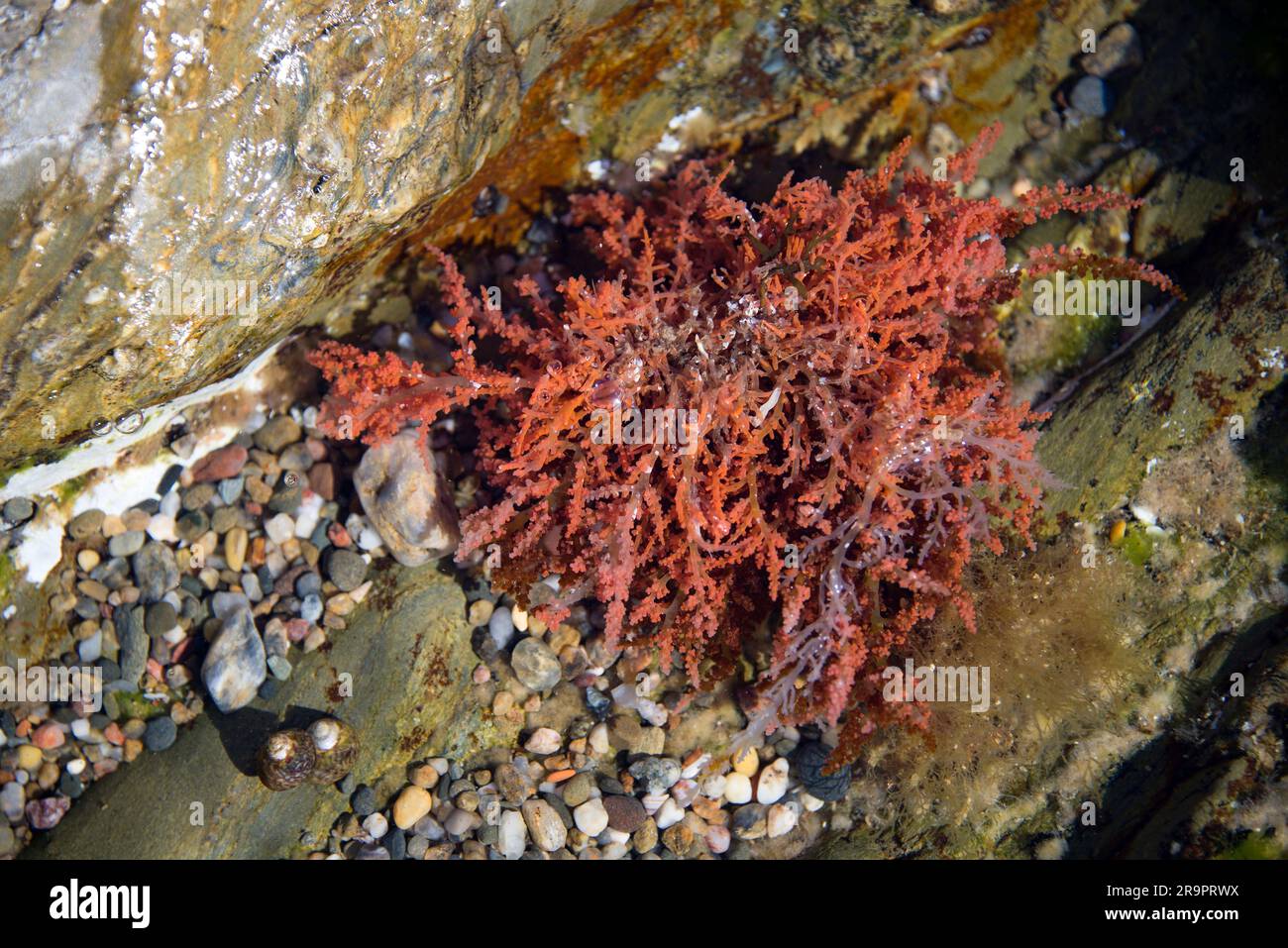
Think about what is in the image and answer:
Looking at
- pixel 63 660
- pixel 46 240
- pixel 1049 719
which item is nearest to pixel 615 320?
pixel 46 240

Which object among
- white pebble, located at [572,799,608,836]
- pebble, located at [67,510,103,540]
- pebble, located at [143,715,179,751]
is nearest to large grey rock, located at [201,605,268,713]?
pebble, located at [143,715,179,751]

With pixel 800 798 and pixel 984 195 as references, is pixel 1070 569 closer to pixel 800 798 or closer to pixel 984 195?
pixel 800 798

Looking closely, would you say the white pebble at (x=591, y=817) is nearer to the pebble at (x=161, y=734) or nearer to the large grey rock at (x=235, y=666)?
the large grey rock at (x=235, y=666)

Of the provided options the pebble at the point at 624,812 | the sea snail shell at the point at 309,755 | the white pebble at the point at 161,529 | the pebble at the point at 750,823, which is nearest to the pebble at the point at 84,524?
the white pebble at the point at 161,529

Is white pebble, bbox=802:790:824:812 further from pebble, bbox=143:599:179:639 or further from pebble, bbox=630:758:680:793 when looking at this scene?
pebble, bbox=143:599:179:639

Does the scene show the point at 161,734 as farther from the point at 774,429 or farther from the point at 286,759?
the point at 774,429

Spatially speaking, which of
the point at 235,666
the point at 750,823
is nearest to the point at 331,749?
the point at 235,666

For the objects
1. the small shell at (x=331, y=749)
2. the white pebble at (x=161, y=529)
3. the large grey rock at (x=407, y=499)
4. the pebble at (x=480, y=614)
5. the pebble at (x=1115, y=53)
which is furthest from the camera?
the pebble at (x=1115, y=53)
